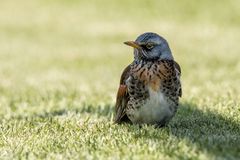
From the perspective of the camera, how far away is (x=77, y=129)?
307 inches

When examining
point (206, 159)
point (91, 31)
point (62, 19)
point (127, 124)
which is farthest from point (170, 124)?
point (62, 19)

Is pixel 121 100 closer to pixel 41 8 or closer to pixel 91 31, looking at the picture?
pixel 91 31

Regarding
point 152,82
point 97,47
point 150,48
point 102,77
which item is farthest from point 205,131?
point 97,47

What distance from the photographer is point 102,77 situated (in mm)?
16484

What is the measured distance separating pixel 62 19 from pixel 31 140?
2298 centimetres

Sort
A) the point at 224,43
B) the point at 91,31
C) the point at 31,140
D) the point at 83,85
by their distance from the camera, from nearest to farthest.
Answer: the point at 31,140 < the point at 83,85 < the point at 224,43 < the point at 91,31

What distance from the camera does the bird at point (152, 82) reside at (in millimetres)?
7242

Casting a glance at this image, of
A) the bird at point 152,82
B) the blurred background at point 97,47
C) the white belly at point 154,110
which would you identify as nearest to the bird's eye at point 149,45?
the bird at point 152,82

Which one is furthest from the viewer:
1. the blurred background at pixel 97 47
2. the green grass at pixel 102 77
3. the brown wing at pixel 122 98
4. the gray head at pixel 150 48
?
the blurred background at pixel 97 47

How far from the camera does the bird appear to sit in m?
7.24

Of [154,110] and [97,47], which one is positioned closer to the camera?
[154,110]

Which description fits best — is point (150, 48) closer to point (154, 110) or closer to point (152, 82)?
point (152, 82)

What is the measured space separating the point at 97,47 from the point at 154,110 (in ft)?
51.3

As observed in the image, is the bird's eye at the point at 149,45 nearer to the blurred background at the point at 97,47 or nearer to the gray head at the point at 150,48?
the gray head at the point at 150,48
